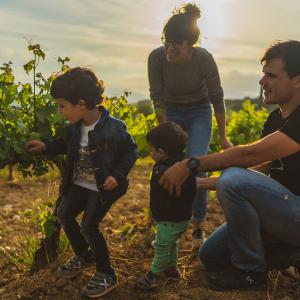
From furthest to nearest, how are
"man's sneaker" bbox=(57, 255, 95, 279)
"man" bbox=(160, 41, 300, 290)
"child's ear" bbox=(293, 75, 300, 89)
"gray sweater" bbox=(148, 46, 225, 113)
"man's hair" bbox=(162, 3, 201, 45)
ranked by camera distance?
1. "gray sweater" bbox=(148, 46, 225, 113)
2. "man's hair" bbox=(162, 3, 201, 45)
3. "man's sneaker" bbox=(57, 255, 95, 279)
4. "child's ear" bbox=(293, 75, 300, 89)
5. "man" bbox=(160, 41, 300, 290)

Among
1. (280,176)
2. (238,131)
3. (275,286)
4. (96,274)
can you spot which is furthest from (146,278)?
(238,131)

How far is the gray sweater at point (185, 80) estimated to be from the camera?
5.54 metres

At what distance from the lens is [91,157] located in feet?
14.0

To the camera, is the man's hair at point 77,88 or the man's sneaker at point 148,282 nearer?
the man's hair at point 77,88

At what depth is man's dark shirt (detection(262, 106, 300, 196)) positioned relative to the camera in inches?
153

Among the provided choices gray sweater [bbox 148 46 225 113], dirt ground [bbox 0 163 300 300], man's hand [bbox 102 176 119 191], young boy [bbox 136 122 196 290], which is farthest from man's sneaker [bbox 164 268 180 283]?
gray sweater [bbox 148 46 225 113]

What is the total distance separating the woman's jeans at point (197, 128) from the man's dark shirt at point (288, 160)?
44.2 inches

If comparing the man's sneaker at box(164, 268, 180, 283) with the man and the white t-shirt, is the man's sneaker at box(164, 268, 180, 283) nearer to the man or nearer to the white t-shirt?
the man

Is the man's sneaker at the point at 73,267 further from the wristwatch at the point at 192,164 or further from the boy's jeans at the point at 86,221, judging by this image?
the wristwatch at the point at 192,164

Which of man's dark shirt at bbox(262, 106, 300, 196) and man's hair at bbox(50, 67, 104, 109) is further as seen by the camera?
man's hair at bbox(50, 67, 104, 109)

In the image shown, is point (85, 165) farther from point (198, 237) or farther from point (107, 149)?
point (198, 237)

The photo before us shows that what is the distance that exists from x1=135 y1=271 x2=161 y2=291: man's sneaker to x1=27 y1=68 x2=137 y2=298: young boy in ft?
0.68

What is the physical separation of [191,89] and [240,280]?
2.17m

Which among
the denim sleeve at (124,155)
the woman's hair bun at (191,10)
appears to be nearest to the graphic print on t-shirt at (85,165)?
the denim sleeve at (124,155)
